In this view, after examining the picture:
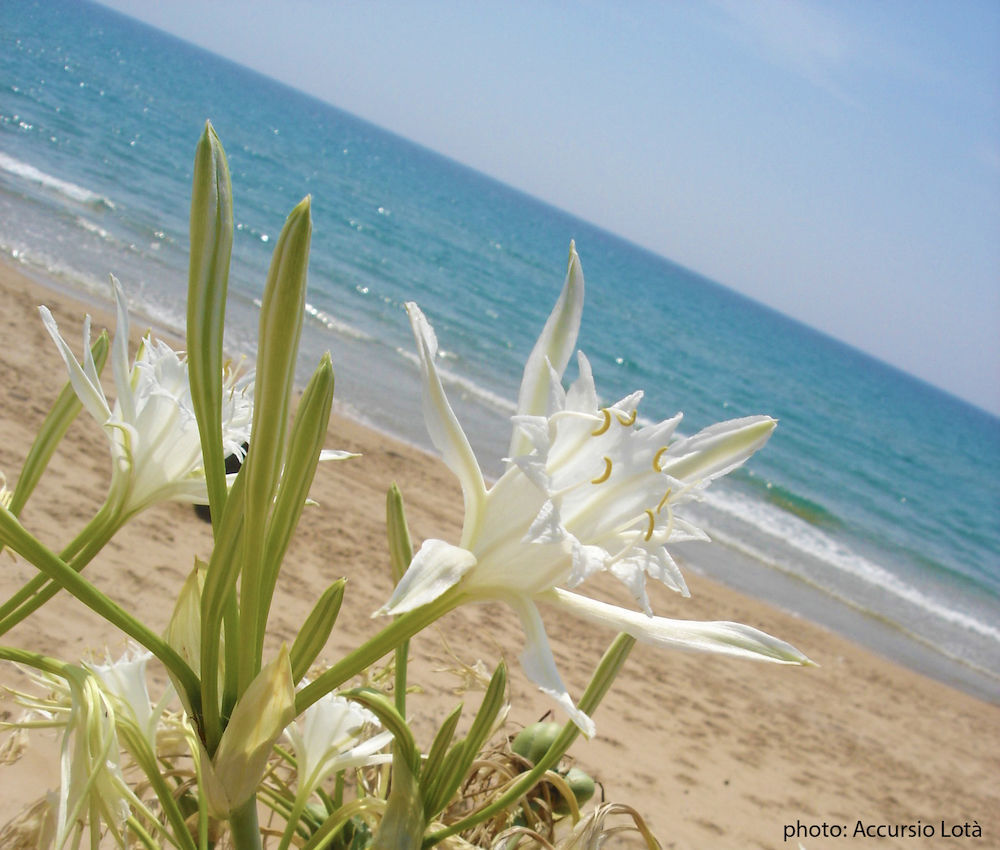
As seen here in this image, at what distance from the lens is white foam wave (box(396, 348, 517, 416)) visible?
484 inches

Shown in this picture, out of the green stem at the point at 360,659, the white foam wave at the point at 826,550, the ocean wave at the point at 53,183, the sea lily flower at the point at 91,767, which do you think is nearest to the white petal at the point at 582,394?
the green stem at the point at 360,659

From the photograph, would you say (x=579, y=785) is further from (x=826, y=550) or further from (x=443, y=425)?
(x=826, y=550)

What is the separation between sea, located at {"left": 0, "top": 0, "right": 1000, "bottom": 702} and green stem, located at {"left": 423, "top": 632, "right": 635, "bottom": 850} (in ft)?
0.59

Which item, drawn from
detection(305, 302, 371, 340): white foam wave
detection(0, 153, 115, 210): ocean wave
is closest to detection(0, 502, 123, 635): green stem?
detection(305, 302, 371, 340): white foam wave

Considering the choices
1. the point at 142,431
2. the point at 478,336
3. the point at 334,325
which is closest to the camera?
the point at 142,431

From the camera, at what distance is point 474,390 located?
12.7 m

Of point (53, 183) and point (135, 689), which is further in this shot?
point (53, 183)

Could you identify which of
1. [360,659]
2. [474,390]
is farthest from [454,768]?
[474,390]

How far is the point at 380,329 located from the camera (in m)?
13.8

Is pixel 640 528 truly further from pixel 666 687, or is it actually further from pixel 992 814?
pixel 992 814

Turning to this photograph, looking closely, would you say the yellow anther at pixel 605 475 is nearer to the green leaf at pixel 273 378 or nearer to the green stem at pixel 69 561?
the green leaf at pixel 273 378

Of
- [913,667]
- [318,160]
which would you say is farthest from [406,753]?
[318,160]

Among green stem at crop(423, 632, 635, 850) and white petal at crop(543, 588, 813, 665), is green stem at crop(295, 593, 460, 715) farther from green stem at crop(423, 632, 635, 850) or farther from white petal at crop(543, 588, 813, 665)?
green stem at crop(423, 632, 635, 850)

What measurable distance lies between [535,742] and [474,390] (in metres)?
11.6
